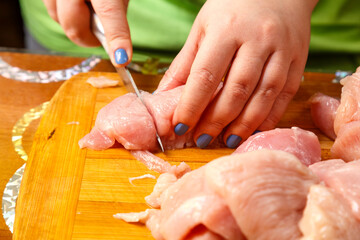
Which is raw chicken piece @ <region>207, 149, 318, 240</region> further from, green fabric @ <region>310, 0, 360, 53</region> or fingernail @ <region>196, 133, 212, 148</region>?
green fabric @ <region>310, 0, 360, 53</region>

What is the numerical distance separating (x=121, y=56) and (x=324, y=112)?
1077 millimetres

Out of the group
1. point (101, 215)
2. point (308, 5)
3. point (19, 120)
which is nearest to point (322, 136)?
point (308, 5)

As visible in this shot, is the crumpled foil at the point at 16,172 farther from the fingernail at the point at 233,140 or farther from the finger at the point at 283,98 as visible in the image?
the finger at the point at 283,98

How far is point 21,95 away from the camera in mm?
2365

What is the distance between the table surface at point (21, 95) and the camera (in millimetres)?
1933

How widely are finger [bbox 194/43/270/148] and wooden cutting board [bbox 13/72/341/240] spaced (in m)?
0.14

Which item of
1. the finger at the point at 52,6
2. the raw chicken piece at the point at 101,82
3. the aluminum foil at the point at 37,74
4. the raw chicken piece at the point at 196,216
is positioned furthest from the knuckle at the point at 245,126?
the finger at the point at 52,6

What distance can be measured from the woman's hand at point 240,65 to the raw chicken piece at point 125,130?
5.5 inches

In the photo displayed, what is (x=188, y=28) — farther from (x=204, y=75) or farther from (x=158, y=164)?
(x=158, y=164)

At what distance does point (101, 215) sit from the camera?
1.56 metres

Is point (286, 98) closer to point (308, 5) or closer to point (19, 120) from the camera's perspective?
point (308, 5)

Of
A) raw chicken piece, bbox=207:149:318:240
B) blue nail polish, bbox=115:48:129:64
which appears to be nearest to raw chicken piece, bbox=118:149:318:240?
raw chicken piece, bbox=207:149:318:240

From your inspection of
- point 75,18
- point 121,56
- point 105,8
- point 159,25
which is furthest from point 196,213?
point 159,25

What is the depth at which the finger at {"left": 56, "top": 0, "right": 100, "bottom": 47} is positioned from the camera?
221cm
